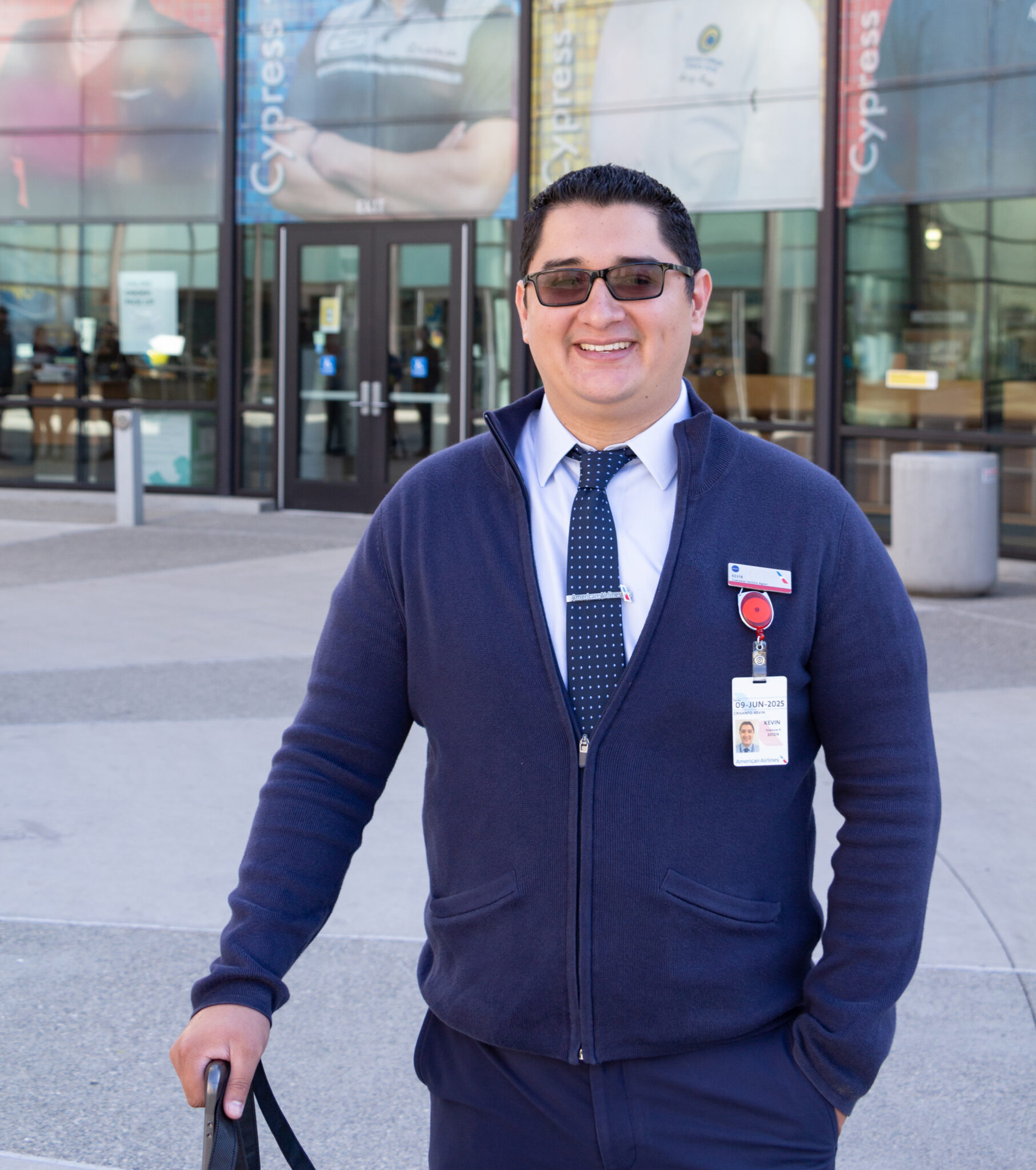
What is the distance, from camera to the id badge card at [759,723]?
201cm

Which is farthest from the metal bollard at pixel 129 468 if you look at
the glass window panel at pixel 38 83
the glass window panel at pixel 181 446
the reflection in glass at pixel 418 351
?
→ the glass window panel at pixel 38 83

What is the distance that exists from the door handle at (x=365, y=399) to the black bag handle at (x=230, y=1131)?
547 inches

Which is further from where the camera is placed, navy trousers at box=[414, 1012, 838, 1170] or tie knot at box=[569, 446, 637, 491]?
tie knot at box=[569, 446, 637, 491]

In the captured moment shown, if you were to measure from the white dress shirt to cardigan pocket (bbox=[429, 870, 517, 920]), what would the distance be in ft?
0.93

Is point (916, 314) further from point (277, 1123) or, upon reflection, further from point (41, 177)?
point (277, 1123)

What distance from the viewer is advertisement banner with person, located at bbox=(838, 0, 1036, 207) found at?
40.4 feet

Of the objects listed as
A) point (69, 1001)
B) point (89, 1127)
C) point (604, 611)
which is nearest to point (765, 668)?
point (604, 611)

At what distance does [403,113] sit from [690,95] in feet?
9.85

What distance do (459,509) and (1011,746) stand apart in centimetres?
492

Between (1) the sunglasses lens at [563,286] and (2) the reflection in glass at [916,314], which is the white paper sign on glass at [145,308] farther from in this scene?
(1) the sunglasses lens at [563,286]

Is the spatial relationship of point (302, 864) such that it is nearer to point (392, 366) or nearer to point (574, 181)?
point (574, 181)

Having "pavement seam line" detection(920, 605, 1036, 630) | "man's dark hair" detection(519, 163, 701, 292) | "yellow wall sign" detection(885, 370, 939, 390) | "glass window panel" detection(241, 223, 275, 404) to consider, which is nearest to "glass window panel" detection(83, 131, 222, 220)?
"glass window panel" detection(241, 223, 275, 404)

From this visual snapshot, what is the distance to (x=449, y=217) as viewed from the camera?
15281 mm

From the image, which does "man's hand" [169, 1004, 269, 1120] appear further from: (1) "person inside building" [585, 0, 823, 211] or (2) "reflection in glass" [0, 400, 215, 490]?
(2) "reflection in glass" [0, 400, 215, 490]
